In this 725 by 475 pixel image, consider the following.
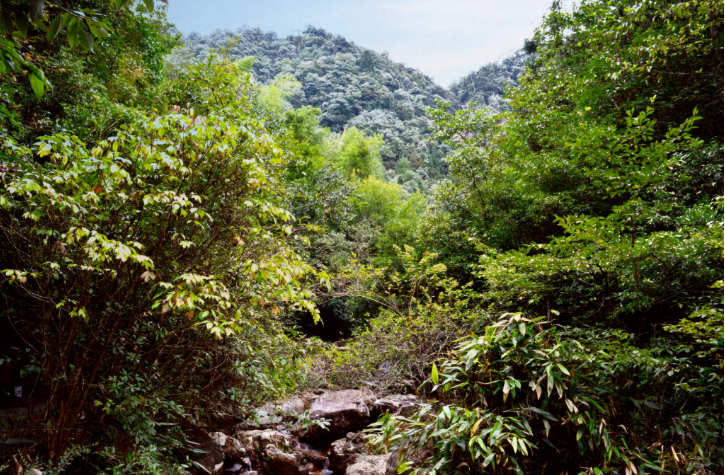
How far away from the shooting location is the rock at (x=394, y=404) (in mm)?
5457

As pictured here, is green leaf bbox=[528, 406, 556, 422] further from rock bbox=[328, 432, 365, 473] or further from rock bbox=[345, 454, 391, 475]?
rock bbox=[328, 432, 365, 473]

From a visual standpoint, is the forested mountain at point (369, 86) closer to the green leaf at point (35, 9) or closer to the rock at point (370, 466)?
the rock at point (370, 466)

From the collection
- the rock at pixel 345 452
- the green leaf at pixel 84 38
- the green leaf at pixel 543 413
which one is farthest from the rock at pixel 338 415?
the green leaf at pixel 84 38

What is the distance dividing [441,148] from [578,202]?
2951 cm

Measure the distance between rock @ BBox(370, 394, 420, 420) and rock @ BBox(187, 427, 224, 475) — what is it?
7.69ft

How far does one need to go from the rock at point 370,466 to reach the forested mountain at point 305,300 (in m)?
0.03

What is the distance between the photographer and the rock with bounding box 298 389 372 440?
5.71 m

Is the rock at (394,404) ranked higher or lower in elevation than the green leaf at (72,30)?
lower

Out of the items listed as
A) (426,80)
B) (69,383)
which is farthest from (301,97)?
(69,383)

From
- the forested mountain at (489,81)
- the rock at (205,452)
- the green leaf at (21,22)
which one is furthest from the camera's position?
the forested mountain at (489,81)

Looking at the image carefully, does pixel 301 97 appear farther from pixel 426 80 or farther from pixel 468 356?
pixel 468 356

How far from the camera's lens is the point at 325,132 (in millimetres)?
19000

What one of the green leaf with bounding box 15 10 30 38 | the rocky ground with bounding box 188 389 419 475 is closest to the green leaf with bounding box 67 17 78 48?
the green leaf with bounding box 15 10 30 38

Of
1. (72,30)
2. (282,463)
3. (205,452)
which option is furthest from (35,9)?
(282,463)
